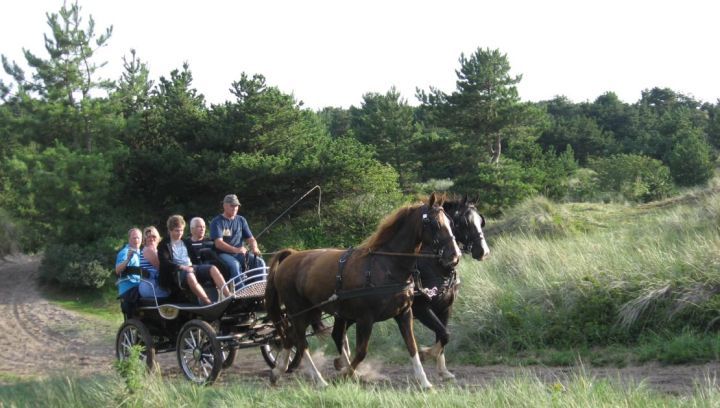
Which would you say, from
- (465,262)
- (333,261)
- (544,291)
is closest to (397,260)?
(333,261)

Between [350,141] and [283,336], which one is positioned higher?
[350,141]


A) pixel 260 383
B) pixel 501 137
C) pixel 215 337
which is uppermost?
pixel 501 137

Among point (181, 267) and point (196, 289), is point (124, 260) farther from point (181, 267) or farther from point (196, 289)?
point (196, 289)

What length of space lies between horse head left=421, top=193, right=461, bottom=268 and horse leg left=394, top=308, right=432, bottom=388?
687 mm

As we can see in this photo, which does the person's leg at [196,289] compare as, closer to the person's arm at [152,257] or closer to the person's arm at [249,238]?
the person's arm at [152,257]

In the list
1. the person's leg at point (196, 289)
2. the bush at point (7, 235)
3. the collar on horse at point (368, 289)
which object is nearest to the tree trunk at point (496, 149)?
the bush at point (7, 235)

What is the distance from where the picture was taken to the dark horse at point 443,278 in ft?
26.9

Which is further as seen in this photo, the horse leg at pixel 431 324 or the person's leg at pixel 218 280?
the person's leg at pixel 218 280

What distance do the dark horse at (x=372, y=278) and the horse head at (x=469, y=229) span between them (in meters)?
0.55

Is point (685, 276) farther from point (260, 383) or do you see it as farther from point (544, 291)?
point (260, 383)

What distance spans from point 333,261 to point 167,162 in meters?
16.6

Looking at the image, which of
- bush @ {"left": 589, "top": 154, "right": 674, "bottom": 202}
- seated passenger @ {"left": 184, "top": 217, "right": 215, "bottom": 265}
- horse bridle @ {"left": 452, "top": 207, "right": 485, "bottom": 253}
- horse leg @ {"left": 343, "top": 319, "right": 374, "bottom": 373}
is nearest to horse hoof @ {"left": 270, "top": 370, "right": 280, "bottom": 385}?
horse leg @ {"left": 343, "top": 319, "right": 374, "bottom": 373}

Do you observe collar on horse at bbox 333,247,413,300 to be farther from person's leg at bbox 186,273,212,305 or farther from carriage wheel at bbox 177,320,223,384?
person's leg at bbox 186,273,212,305

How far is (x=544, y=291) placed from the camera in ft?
34.4
